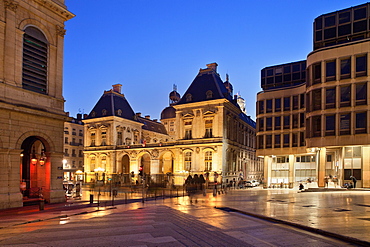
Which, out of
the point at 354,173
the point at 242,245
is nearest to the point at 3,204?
the point at 242,245

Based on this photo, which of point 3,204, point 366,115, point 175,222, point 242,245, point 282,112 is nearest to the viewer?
point 242,245

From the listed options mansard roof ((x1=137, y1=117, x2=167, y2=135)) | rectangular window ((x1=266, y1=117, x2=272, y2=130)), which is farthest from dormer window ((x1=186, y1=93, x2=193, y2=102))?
mansard roof ((x1=137, y1=117, x2=167, y2=135))

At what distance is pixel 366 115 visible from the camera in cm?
3850

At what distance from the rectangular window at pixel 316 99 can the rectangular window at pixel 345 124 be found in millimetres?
3297

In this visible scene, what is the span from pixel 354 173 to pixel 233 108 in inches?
1279

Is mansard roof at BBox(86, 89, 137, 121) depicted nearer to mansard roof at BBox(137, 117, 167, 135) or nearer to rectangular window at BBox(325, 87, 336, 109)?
mansard roof at BBox(137, 117, 167, 135)

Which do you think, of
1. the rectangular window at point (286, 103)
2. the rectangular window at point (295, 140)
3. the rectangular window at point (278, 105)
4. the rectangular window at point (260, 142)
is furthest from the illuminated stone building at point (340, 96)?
the rectangular window at point (260, 142)

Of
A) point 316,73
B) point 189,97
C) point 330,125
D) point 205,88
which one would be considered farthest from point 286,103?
point 189,97

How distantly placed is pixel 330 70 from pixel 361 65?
11.7ft

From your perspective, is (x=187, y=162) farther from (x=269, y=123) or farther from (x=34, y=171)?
(x=34, y=171)

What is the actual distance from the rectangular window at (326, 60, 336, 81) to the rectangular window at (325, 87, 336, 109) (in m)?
1.39

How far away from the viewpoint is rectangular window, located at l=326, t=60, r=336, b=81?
41.2 meters

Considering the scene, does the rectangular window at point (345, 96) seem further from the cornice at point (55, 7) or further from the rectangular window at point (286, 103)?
the cornice at point (55, 7)

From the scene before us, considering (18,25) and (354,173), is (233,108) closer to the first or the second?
(354,173)
